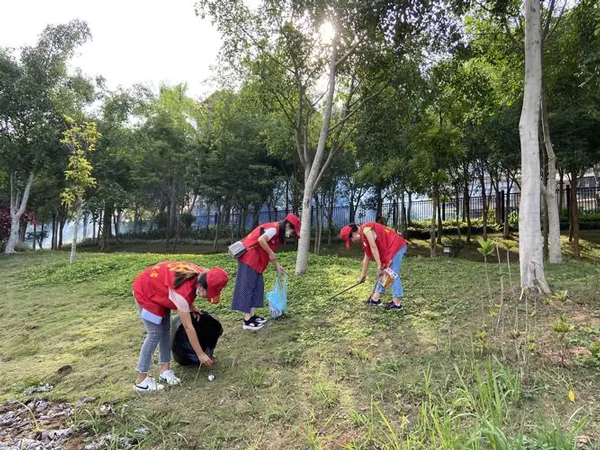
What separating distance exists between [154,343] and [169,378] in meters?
0.36

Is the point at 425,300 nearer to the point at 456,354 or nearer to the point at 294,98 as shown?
the point at 456,354

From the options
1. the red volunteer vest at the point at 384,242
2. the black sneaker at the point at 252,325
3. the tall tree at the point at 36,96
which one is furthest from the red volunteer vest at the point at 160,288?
the tall tree at the point at 36,96

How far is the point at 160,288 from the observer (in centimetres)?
351

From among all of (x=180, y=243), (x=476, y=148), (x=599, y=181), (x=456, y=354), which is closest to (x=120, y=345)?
(x=456, y=354)

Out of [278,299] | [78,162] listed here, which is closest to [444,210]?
[78,162]

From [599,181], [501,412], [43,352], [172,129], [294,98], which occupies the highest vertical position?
[172,129]

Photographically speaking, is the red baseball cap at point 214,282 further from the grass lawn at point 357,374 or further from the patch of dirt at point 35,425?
the patch of dirt at point 35,425

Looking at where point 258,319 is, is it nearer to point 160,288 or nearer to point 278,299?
point 278,299

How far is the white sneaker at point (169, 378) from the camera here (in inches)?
144

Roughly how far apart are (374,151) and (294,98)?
2.60m

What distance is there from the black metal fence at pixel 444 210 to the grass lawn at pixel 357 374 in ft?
39.3

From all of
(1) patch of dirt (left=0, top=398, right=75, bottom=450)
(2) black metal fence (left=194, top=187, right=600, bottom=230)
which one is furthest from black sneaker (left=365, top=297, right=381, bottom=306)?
(2) black metal fence (left=194, top=187, right=600, bottom=230)

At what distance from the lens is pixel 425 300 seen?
18.1ft

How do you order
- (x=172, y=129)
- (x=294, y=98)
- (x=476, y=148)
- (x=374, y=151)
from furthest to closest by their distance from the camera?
(x=172, y=129), (x=476, y=148), (x=374, y=151), (x=294, y=98)
